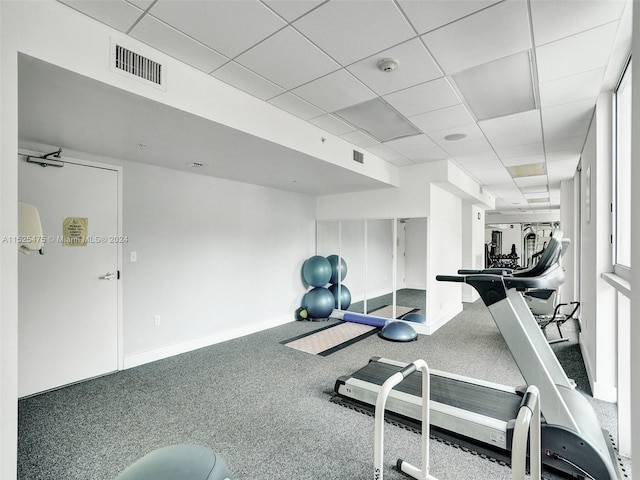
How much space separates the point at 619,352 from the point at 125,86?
13.3 feet

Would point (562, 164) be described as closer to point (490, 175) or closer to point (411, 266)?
point (490, 175)

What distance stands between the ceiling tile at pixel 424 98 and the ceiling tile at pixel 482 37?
30 cm

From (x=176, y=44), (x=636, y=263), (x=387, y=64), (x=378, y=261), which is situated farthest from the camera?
(x=378, y=261)

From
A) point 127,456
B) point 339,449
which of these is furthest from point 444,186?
point 127,456

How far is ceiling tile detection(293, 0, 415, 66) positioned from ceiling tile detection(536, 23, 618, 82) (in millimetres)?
1038

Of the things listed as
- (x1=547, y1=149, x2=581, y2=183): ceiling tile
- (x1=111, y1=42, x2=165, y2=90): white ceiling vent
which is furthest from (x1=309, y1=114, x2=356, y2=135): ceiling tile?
(x1=547, y1=149, x2=581, y2=183): ceiling tile

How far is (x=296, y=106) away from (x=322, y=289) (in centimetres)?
354

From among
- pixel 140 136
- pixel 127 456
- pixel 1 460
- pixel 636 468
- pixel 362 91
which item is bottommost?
pixel 127 456

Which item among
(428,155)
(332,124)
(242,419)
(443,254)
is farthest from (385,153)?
(242,419)

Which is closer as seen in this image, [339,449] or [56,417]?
[339,449]

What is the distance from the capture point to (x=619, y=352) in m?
2.47

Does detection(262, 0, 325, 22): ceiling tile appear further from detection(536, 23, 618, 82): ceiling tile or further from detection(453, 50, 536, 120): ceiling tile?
detection(536, 23, 618, 82): ceiling tile

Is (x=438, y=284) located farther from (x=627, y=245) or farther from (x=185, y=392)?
(x=185, y=392)

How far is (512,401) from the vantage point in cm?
247
